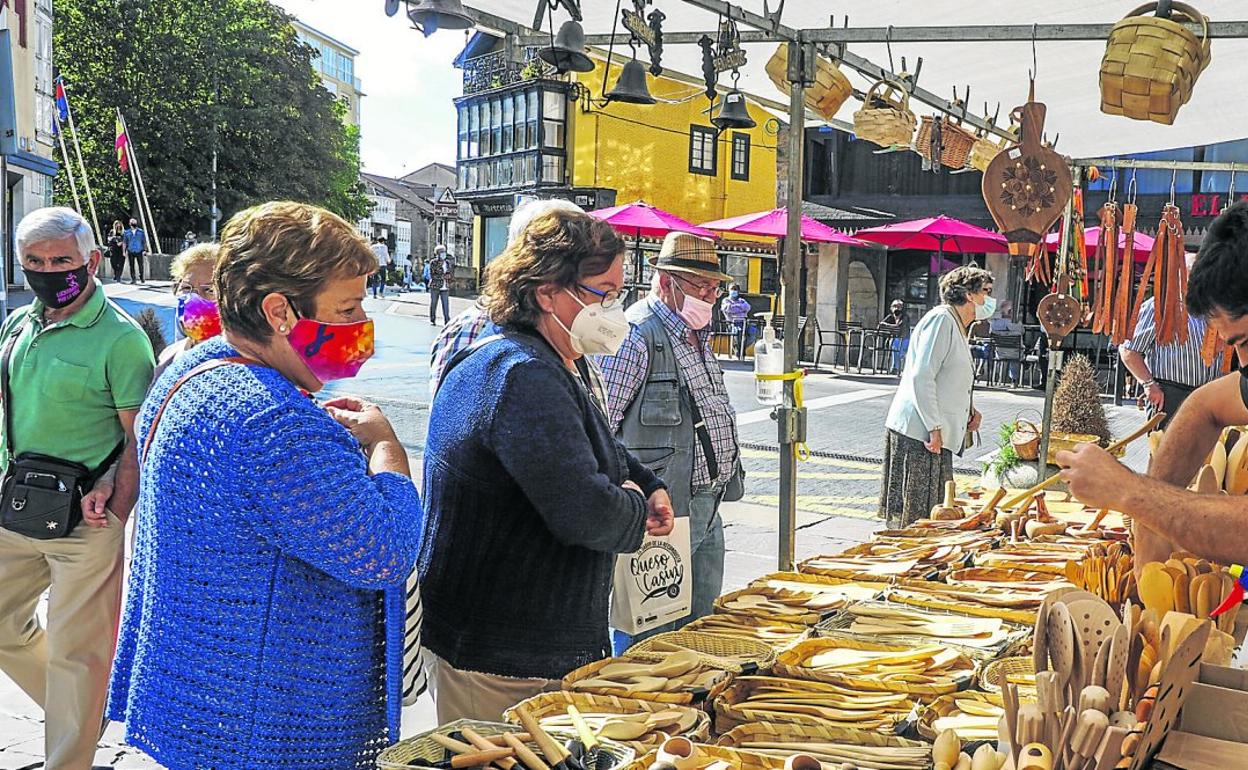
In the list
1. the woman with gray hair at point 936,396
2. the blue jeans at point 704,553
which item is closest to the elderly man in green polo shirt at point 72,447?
the blue jeans at point 704,553

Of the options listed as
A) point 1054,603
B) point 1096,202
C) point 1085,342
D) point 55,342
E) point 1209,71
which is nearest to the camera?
point 1054,603

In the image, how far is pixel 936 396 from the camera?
5.91m

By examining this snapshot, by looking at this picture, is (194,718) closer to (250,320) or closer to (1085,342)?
(250,320)

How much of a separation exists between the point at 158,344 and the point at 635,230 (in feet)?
49.6

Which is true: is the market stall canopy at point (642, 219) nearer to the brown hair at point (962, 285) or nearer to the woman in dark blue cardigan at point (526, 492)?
the brown hair at point (962, 285)

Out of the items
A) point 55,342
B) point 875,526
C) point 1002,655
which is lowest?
point 875,526

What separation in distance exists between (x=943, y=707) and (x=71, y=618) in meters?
2.61

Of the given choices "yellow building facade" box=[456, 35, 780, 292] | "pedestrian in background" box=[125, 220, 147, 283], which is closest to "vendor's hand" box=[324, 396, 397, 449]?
"yellow building facade" box=[456, 35, 780, 292]

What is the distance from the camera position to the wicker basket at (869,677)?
2.41 metres

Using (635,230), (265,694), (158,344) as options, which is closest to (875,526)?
(158,344)

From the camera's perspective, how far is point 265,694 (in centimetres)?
199

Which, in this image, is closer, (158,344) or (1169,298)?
(158,344)

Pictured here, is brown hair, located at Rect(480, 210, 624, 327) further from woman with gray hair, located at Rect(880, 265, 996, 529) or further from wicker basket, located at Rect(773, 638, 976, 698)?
woman with gray hair, located at Rect(880, 265, 996, 529)

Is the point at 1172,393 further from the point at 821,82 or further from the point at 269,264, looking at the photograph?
the point at 269,264
